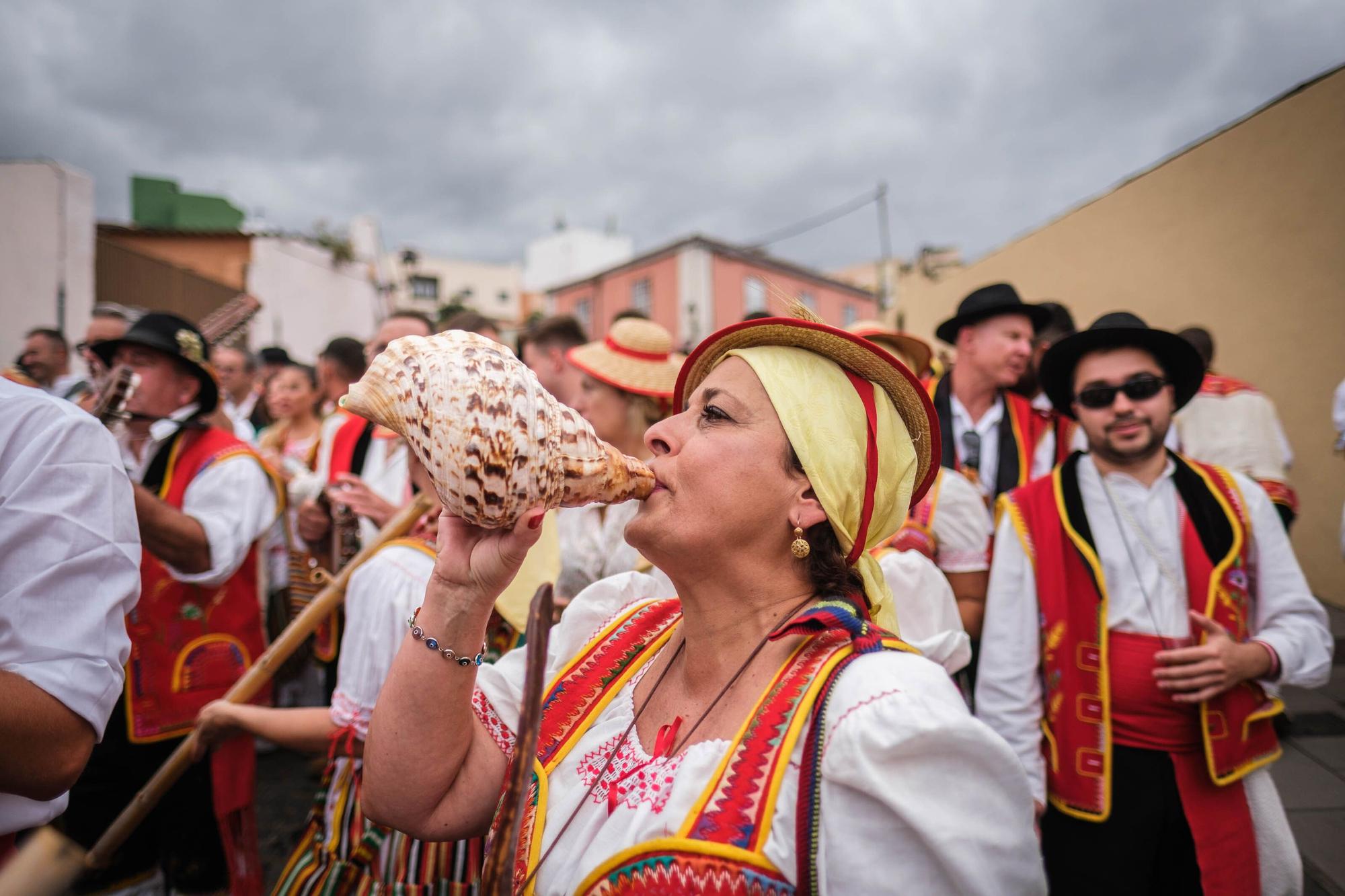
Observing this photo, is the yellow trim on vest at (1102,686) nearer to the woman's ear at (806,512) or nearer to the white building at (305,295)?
the woman's ear at (806,512)

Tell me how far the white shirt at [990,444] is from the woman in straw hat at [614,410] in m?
1.66

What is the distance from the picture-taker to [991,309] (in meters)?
3.74

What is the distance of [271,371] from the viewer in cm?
770

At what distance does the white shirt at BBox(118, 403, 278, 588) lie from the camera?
113 inches

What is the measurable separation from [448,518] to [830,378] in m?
0.93

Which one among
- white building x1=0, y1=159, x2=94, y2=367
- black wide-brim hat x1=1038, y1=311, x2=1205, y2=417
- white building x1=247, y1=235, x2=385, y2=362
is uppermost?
white building x1=247, y1=235, x2=385, y2=362

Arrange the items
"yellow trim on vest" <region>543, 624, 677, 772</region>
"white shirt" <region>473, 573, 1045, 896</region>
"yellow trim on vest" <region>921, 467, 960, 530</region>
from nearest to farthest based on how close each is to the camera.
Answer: "white shirt" <region>473, 573, 1045, 896</region>, "yellow trim on vest" <region>543, 624, 677, 772</region>, "yellow trim on vest" <region>921, 467, 960, 530</region>

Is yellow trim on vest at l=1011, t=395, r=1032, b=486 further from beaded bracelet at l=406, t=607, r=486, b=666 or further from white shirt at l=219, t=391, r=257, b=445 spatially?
white shirt at l=219, t=391, r=257, b=445

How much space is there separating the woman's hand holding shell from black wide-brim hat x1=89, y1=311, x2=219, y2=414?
257 centimetres

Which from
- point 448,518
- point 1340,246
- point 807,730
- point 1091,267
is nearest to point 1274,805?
point 807,730

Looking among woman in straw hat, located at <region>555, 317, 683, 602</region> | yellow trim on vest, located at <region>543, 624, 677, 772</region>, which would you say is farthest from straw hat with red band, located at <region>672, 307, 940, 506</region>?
woman in straw hat, located at <region>555, 317, 683, 602</region>

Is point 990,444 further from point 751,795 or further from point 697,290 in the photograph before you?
point 697,290

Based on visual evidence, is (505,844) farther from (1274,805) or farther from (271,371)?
(271,371)

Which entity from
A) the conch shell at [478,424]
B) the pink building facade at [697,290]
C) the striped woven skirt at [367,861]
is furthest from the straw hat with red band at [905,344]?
the pink building facade at [697,290]
